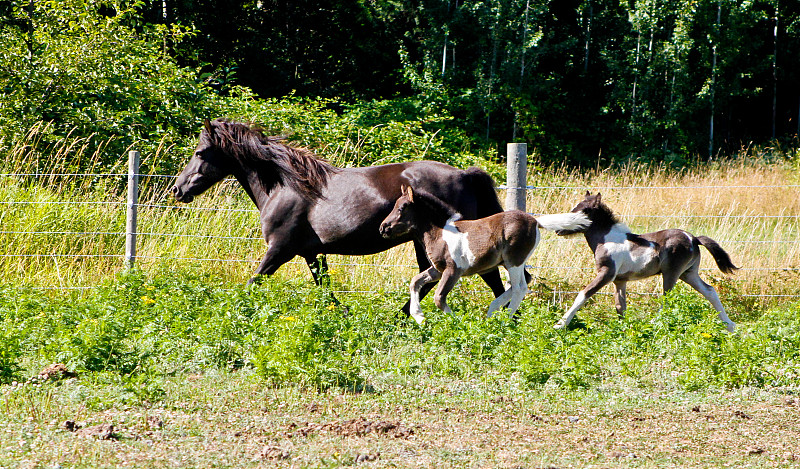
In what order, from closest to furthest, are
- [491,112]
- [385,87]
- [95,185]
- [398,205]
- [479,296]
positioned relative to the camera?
1. [398,205]
2. [479,296]
3. [95,185]
4. [491,112]
5. [385,87]

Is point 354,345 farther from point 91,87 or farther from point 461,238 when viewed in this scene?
point 91,87

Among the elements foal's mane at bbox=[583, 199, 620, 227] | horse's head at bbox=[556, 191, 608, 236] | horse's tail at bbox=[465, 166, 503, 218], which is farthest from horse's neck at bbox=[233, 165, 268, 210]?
foal's mane at bbox=[583, 199, 620, 227]

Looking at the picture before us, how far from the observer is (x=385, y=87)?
2881 cm

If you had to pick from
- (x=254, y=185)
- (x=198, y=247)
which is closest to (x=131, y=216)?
(x=198, y=247)

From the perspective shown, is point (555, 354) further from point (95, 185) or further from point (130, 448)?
point (95, 185)

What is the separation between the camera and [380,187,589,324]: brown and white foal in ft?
24.9

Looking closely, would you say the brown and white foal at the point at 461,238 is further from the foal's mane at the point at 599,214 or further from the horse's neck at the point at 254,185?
the horse's neck at the point at 254,185

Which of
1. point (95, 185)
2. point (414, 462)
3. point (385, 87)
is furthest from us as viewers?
point (385, 87)

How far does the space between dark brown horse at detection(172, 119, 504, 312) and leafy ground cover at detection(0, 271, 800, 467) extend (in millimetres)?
691

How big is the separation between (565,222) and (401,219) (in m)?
1.50

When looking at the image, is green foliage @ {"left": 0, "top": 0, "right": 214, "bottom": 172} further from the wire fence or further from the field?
the field

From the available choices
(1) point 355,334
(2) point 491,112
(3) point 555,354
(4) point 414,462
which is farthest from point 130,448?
(2) point 491,112

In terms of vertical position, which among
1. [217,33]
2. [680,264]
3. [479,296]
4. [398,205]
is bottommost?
[479,296]

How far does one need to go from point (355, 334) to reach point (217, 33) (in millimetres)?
22477
